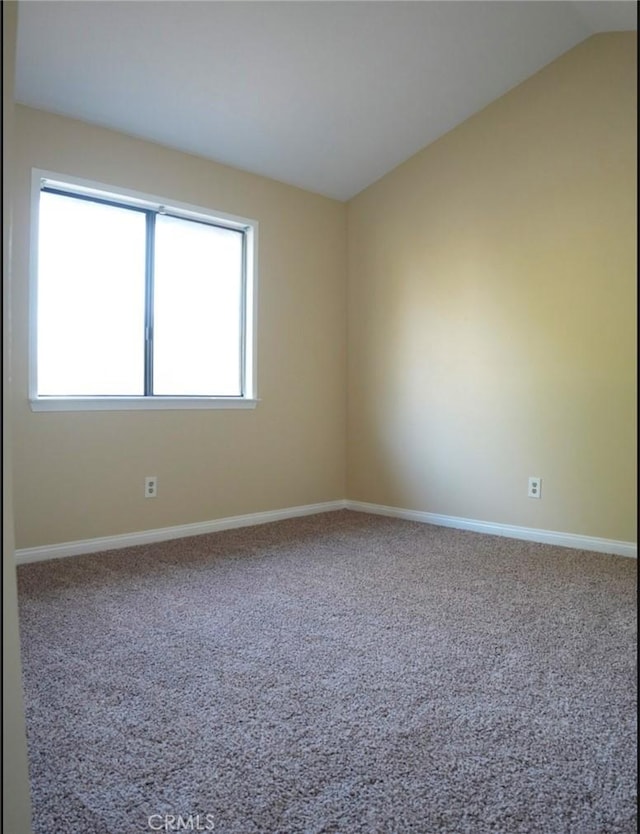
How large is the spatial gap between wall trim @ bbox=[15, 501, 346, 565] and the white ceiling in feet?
7.52

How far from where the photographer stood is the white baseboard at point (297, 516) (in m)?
3.22

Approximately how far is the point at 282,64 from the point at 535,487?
2787 millimetres

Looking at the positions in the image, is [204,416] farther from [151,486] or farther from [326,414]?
[326,414]

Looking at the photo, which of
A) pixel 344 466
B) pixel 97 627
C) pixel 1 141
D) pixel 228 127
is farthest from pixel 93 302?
pixel 1 141

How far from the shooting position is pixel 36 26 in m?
2.62

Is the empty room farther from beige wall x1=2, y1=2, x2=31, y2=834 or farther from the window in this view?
beige wall x1=2, y1=2, x2=31, y2=834

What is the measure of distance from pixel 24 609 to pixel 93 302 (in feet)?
5.78

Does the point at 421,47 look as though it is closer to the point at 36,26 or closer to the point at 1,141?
the point at 36,26

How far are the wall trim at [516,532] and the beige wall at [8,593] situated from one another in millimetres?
3258

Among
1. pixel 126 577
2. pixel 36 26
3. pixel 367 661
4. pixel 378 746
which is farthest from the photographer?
pixel 126 577

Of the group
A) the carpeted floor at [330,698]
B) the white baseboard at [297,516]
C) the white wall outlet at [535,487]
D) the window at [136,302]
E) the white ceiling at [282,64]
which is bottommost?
the carpeted floor at [330,698]

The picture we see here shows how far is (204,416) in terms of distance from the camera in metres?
3.84

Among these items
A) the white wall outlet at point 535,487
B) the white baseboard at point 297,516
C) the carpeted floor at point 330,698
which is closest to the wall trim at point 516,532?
the white baseboard at point 297,516

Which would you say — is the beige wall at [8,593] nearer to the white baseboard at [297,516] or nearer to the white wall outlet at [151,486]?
the white baseboard at [297,516]
